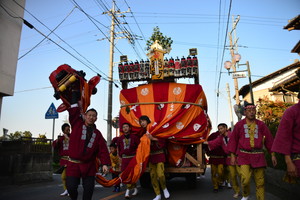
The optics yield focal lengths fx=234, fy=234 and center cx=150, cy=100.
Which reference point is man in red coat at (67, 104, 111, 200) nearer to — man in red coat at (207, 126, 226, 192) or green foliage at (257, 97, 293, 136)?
man in red coat at (207, 126, 226, 192)

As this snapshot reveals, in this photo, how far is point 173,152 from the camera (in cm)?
611

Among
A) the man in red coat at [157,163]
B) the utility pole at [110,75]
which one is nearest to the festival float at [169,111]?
the man in red coat at [157,163]

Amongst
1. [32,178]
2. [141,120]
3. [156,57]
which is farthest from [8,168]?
[156,57]

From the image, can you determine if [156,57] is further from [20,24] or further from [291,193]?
[20,24]

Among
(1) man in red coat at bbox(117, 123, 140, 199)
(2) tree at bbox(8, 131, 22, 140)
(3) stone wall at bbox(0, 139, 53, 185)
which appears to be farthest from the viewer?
(2) tree at bbox(8, 131, 22, 140)

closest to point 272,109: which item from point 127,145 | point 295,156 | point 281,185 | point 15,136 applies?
point 281,185

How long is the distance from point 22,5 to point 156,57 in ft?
20.4

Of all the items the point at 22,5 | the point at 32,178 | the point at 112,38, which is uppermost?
the point at 112,38

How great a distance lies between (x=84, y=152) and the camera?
380cm

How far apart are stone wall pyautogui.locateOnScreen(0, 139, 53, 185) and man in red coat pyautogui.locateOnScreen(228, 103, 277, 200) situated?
802cm

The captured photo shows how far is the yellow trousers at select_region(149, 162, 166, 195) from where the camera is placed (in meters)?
5.41

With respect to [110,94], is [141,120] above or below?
below

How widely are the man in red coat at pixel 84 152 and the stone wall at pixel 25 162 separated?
644cm

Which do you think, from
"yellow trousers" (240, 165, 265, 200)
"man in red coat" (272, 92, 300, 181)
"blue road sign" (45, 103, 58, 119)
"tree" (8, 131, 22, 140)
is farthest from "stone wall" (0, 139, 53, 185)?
"tree" (8, 131, 22, 140)
